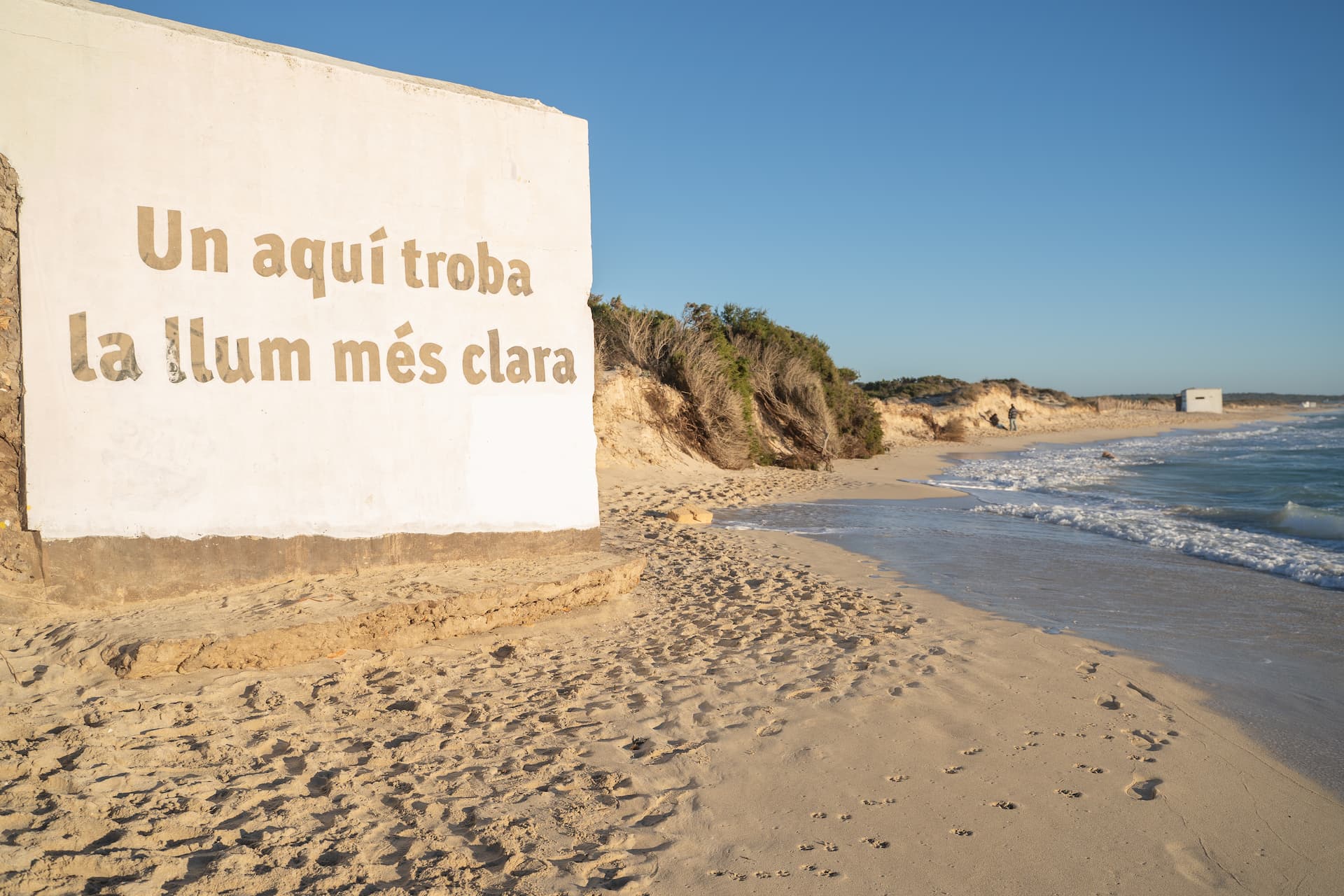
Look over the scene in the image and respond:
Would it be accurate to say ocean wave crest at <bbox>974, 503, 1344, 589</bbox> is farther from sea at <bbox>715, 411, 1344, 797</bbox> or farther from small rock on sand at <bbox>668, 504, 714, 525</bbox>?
small rock on sand at <bbox>668, 504, 714, 525</bbox>

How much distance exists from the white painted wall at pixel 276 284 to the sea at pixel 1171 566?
4709 mm

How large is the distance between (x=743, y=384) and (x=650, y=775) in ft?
55.8

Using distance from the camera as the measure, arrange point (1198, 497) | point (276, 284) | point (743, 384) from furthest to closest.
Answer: point (743, 384) → point (1198, 497) → point (276, 284)

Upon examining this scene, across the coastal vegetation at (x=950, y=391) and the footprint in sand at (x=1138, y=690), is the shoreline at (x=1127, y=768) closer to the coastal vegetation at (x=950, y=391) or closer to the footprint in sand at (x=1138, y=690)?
the footprint in sand at (x=1138, y=690)

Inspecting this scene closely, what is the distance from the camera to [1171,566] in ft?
32.7

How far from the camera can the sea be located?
230 inches

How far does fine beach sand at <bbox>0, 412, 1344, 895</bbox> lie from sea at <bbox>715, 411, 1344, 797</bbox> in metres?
0.62

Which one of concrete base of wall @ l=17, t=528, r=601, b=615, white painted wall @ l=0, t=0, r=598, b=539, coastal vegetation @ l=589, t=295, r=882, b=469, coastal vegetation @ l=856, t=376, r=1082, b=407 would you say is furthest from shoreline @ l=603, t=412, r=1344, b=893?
coastal vegetation @ l=856, t=376, r=1082, b=407

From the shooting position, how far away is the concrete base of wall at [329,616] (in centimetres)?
510

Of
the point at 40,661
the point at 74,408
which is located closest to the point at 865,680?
the point at 40,661

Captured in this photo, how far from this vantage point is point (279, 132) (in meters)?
6.11

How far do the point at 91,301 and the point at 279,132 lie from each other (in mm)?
1737

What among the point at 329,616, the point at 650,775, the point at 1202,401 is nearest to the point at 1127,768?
the point at 650,775

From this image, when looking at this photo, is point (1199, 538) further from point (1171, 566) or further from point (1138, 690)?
point (1138, 690)
